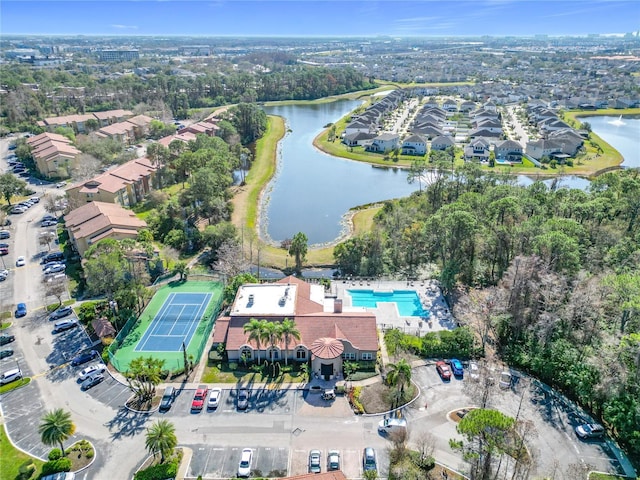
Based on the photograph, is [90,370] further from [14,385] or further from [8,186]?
[8,186]

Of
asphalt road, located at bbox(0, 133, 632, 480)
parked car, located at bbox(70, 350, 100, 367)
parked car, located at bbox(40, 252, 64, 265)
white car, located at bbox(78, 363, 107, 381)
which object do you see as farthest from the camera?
parked car, located at bbox(40, 252, 64, 265)

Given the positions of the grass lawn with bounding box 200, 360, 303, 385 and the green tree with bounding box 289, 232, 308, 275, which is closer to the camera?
the grass lawn with bounding box 200, 360, 303, 385

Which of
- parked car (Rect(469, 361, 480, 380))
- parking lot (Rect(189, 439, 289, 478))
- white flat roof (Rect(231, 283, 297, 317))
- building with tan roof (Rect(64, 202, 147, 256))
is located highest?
building with tan roof (Rect(64, 202, 147, 256))

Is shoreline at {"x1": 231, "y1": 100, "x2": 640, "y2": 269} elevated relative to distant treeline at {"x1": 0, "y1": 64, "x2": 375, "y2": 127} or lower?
lower

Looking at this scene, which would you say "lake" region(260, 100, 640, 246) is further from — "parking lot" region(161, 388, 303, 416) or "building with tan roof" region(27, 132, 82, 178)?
"building with tan roof" region(27, 132, 82, 178)

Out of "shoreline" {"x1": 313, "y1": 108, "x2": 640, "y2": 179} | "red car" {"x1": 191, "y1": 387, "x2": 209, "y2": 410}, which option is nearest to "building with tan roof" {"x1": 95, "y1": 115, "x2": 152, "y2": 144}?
"shoreline" {"x1": 313, "y1": 108, "x2": 640, "y2": 179}

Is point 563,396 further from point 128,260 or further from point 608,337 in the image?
point 128,260
